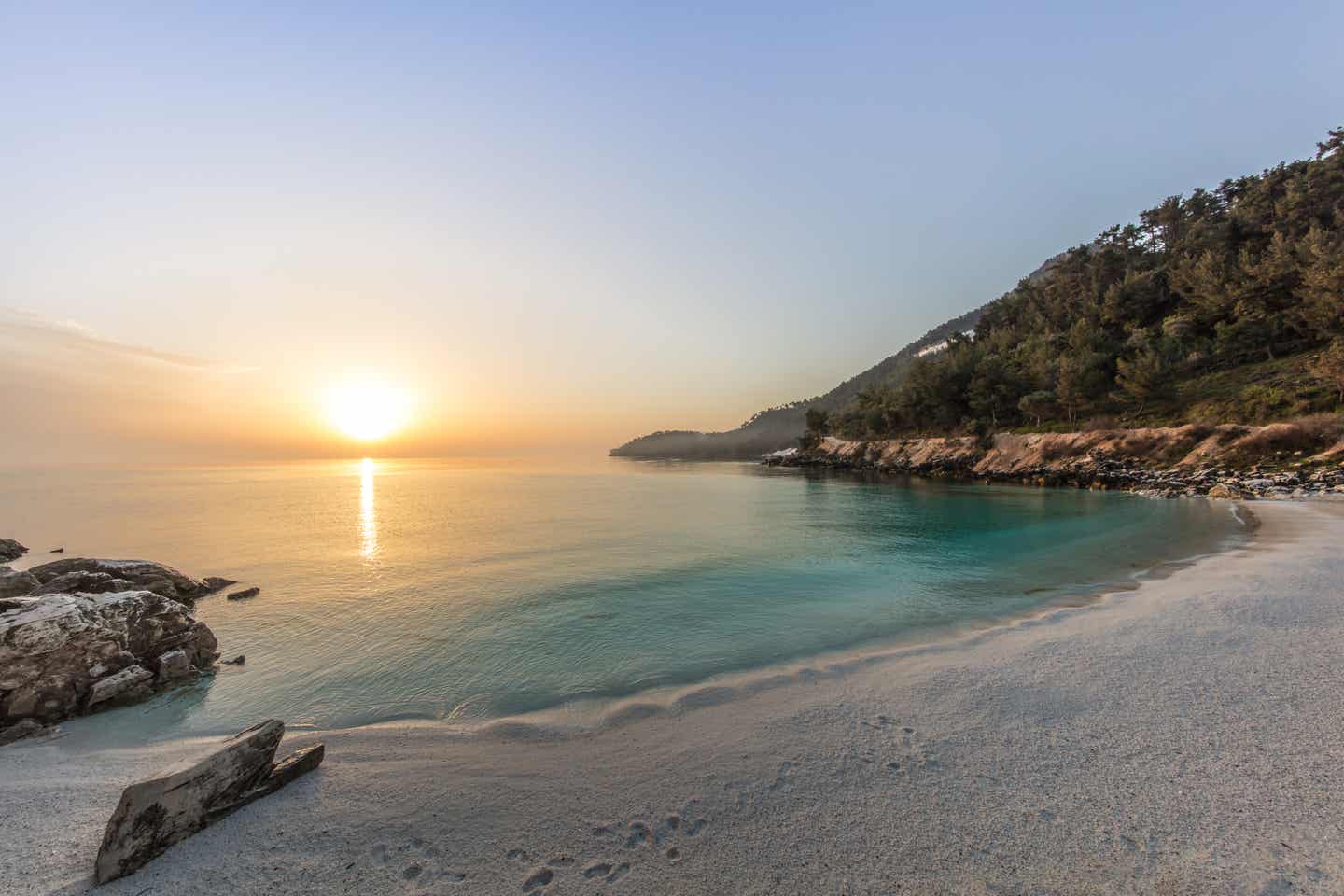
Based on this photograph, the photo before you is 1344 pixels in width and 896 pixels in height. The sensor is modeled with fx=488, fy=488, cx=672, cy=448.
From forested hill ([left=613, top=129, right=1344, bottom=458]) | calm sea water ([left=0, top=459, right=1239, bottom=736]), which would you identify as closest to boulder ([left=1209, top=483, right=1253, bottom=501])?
calm sea water ([left=0, top=459, right=1239, bottom=736])

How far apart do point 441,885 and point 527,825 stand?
84cm

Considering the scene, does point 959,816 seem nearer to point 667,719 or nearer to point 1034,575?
point 667,719

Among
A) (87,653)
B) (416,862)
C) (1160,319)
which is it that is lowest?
(416,862)

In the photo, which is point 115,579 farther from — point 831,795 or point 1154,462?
point 1154,462

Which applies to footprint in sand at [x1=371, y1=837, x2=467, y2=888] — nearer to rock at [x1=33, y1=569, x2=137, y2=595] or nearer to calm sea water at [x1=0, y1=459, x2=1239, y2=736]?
calm sea water at [x1=0, y1=459, x2=1239, y2=736]

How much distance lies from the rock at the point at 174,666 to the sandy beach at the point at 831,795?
146 centimetres

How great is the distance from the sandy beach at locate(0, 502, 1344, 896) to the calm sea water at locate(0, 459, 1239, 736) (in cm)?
168

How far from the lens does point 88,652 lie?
7590 mm

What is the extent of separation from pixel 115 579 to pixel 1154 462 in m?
61.6

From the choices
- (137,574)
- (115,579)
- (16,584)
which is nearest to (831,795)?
(115,579)

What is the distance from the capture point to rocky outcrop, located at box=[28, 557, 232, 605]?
12.1 meters

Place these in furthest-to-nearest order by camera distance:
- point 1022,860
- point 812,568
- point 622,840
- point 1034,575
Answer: point 812,568 < point 1034,575 < point 622,840 < point 1022,860

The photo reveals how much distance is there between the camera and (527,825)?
14.2 feet

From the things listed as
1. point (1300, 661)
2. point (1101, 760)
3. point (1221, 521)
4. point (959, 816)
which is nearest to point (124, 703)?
point (959, 816)
